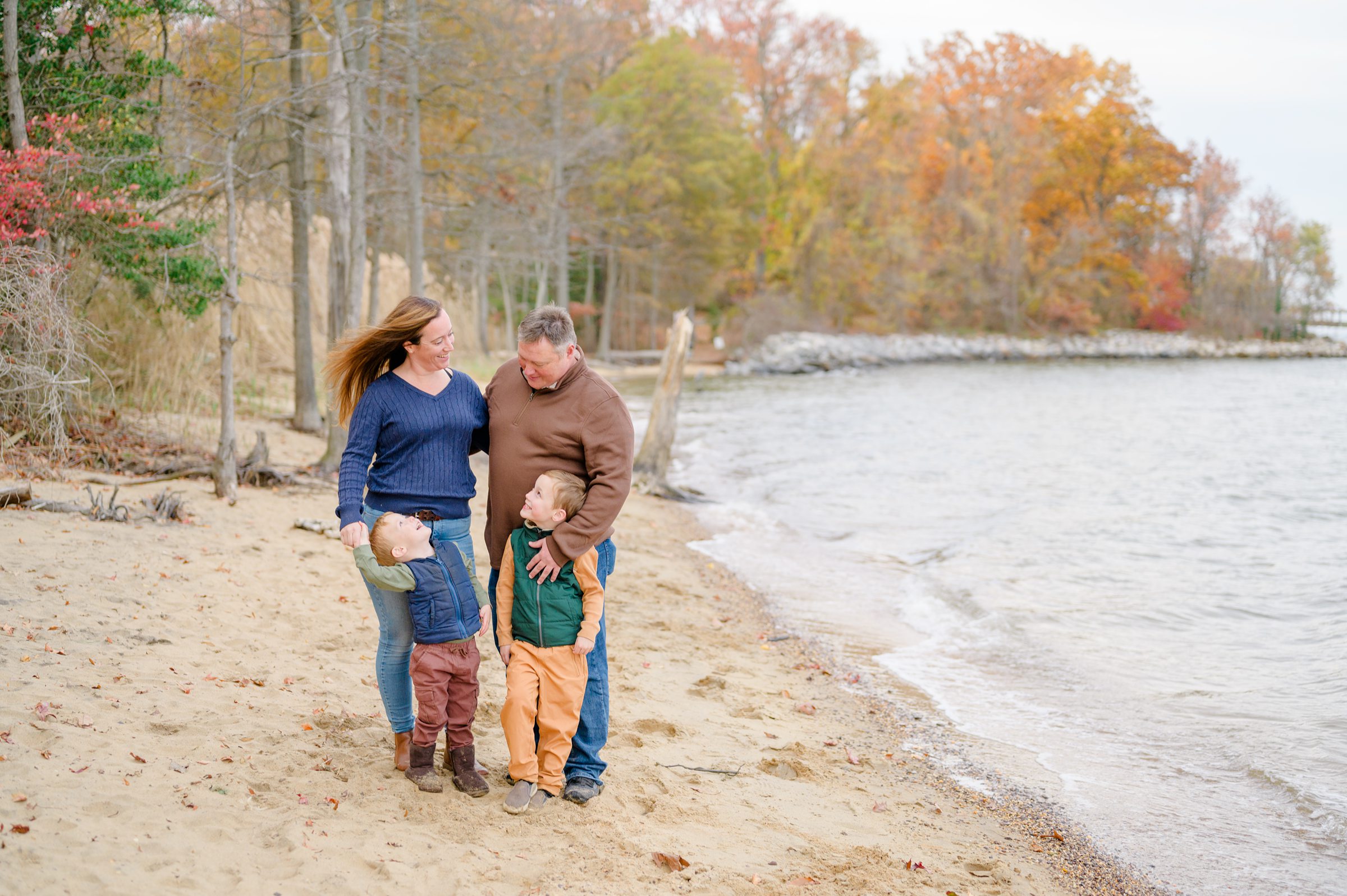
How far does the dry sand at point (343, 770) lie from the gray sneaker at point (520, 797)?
0.06 meters

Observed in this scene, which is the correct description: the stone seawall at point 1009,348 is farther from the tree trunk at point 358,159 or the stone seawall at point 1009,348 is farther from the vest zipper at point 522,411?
the vest zipper at point 522,411

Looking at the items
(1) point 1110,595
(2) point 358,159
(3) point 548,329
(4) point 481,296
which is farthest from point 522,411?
(4) point 481,296

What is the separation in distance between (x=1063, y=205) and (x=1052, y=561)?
5237cm

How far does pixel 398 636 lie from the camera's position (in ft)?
12.9

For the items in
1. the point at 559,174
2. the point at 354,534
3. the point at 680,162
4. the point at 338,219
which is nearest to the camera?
the point at 354,534

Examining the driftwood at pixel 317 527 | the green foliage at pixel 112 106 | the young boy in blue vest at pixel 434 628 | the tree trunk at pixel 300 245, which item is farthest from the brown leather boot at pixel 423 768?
the tree trunk at pixel 300 245

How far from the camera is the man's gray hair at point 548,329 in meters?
3.71

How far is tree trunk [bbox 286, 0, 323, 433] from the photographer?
1112cm

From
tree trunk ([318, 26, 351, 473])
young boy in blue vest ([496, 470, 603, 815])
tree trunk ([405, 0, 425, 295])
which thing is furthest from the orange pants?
tree trunk ([405, 0, 425, 295])

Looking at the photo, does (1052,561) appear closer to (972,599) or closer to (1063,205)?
(972,599)

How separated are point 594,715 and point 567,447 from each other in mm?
1081

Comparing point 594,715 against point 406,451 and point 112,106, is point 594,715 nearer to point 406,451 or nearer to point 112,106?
point 406,451

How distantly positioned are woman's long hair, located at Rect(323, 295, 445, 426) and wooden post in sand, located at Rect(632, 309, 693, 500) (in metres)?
8.90

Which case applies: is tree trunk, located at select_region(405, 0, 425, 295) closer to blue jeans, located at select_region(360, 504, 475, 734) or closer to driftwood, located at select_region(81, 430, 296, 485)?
driftwood, located at select_region(81, 430, 296, 485)
